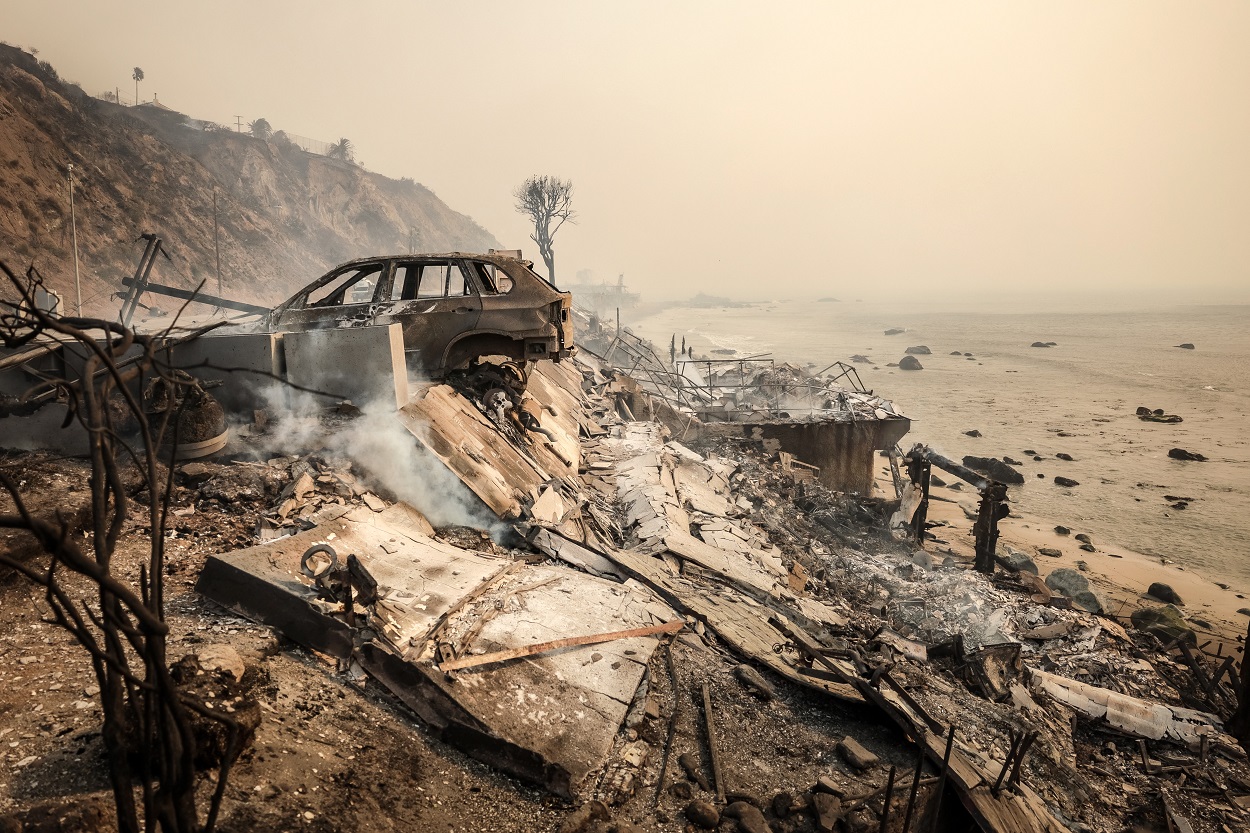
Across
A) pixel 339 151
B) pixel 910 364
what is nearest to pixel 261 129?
pixel 339 151

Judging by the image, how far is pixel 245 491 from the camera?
5.54 m

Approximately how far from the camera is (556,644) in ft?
14.9

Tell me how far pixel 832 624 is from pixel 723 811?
3.31m

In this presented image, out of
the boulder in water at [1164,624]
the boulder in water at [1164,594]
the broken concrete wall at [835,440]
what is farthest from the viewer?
the broken concrete wall at [835,440]

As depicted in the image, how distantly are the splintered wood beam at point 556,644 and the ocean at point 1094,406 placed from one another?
40.7 feet

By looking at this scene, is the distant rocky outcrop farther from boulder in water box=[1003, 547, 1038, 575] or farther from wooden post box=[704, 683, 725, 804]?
wooden post box=[704, 683, 725, 804]

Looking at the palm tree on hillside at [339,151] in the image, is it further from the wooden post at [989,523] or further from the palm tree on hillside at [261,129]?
the wooden post at [989,523]

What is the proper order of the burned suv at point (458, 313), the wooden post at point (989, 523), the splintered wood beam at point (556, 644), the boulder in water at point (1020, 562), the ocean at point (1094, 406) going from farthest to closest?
the ocean at point (1094, 406) < the boulder in water at point (1020, 562) < the wooden post at point (989, 523) < the burned suv at point (458, 313) < the splintered wood beam at point (556, 644)

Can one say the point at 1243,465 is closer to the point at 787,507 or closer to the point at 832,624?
the point at 787,507

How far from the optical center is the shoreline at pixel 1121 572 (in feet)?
34.3

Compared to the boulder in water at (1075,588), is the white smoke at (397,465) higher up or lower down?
higher up

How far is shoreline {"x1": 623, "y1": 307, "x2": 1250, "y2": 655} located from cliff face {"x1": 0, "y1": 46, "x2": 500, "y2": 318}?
17711 millimetres

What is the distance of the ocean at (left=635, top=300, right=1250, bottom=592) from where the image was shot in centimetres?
1522

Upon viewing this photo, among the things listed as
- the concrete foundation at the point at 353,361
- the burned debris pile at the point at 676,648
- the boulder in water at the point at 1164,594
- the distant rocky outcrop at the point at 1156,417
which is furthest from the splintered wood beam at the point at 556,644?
the distant rocky outcrop at the point at 1156,417
